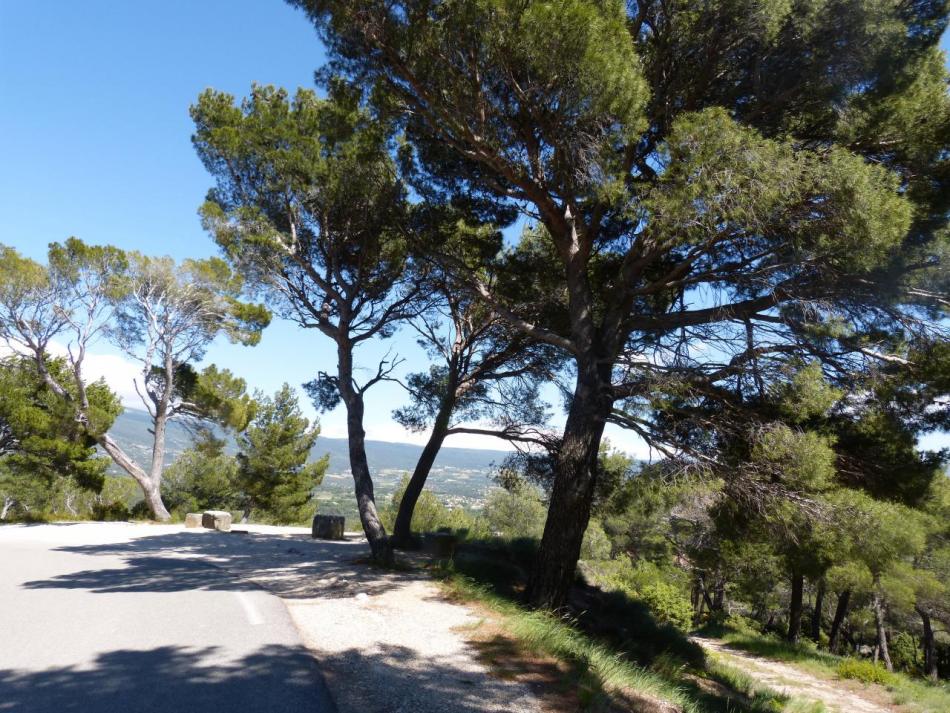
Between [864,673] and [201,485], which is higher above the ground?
[201,485]

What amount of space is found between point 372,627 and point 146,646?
6.49 feet

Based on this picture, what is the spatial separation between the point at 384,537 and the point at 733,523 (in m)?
5.43

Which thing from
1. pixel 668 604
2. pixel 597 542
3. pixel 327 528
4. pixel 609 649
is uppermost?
pixel 327 528

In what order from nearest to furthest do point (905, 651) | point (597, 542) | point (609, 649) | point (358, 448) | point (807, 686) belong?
1. point (609, 649)
2. point (358, 448)
3. point (807, 686)
4. point (905, 651)
5. point (597, 542)

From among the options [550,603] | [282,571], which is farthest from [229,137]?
[550,603]

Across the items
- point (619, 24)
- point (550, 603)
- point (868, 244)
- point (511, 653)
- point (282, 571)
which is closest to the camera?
point (511, 653)

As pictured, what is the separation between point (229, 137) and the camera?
10141 mm

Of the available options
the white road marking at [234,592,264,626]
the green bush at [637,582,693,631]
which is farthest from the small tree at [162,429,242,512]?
the white road marking at [234,592,264,626]

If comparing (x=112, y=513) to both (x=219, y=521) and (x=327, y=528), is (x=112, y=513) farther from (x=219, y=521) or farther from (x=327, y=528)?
(x=327, y=528)

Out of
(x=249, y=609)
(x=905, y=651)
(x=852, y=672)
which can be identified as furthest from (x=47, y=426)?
(x=905, y=651)

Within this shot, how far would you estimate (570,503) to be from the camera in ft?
23.5

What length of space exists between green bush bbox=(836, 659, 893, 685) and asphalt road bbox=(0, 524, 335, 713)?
12789mm

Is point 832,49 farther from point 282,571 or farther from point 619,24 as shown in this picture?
point 282,571

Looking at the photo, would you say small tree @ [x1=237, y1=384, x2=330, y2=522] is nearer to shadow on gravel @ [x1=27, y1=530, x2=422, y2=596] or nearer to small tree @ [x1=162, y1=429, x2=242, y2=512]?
small tree @ [x1=162, y1=429, x2=242, y2=512]
